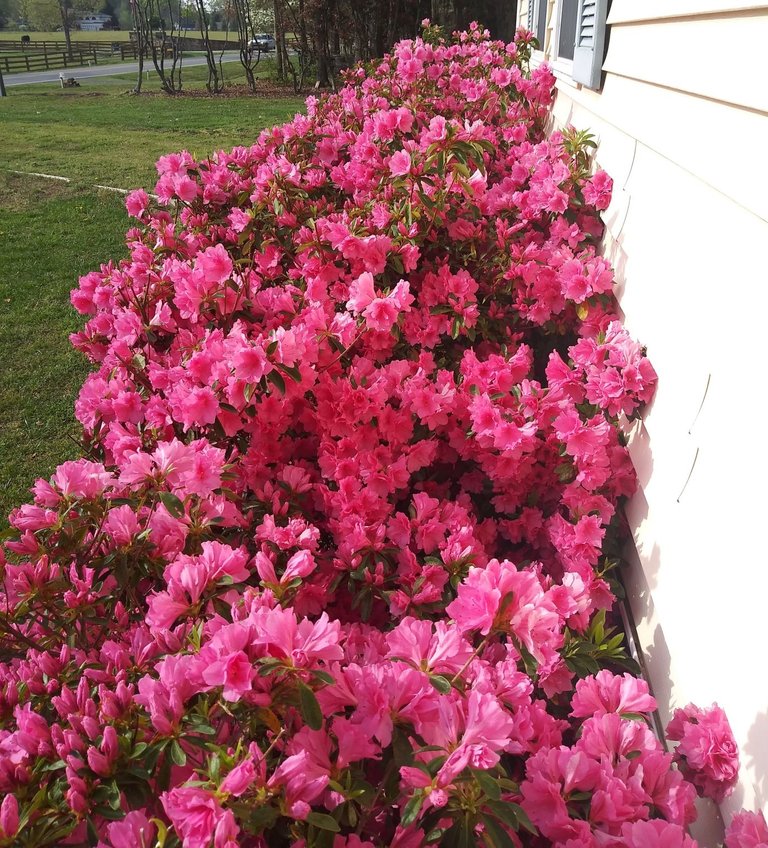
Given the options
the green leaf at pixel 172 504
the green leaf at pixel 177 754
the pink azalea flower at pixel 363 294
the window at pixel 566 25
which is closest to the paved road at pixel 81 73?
the window at pixel 566 25

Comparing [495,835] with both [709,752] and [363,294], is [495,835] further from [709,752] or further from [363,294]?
[363,294]

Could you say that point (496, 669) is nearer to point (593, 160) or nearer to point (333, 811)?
point (333, 811)

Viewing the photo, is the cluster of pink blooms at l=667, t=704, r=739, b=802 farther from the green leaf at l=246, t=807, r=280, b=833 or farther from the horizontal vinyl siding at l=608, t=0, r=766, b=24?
the horizontal vinyl siding at l=608, t=0, r=766, b=24

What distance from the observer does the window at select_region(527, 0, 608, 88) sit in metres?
2.75

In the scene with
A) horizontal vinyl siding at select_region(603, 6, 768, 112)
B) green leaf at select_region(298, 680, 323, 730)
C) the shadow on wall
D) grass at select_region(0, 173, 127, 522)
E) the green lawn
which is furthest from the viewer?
the green lawn

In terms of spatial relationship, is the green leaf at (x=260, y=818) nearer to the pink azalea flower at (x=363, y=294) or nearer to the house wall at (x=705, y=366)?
the house wall at (x=705, y=366)

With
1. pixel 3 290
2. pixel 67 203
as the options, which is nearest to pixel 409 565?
pixel 3 290

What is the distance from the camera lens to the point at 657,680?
1552 millimetres

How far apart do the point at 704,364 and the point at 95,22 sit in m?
83.2

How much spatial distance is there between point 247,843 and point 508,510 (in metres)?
1.28

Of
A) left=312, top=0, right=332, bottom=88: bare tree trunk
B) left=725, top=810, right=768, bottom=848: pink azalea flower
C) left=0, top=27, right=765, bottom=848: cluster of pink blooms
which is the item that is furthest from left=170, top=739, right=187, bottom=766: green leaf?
left=312, top=0, right=332, bottom=88: bare tree trunk

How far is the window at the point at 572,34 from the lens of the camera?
2752mm

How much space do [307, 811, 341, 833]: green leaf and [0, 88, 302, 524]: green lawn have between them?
1.37m

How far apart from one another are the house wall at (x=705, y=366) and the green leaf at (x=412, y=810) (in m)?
0.55
